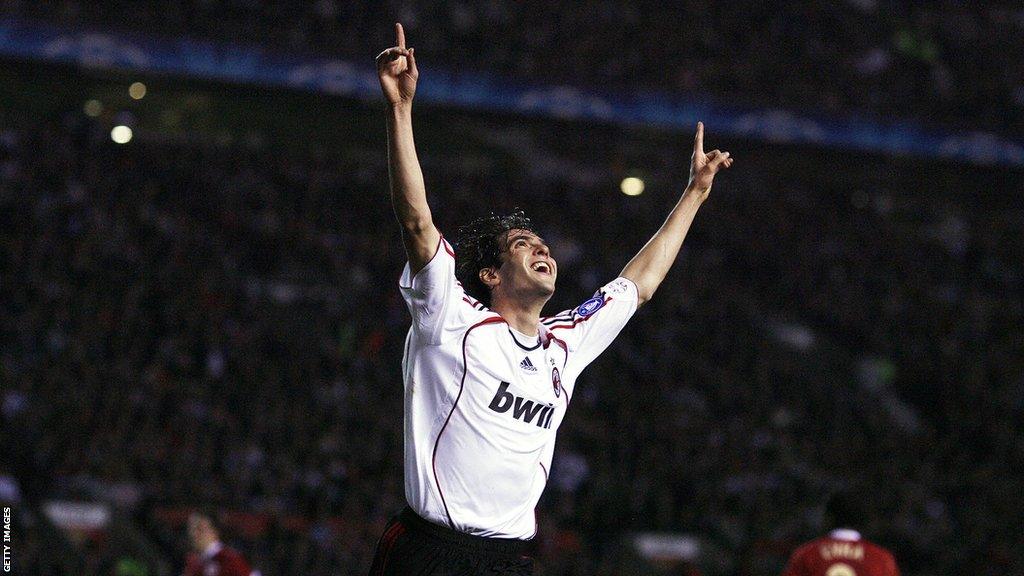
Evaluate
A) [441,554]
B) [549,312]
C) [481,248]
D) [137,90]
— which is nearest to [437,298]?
[481,248]

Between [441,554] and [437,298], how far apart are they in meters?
0.87

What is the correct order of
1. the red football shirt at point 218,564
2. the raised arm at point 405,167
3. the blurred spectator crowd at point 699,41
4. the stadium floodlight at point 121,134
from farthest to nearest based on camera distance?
1. the blurred spectator crowd at point 699,41
2. the stadium floodlight at point 121,134
3. the red football shirt at point 218,564
4. the raised arm at point 405,167

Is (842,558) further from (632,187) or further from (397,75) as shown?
(632,187)

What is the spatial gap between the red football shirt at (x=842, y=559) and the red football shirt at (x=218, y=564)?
4.70m

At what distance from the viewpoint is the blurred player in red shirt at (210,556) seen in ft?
30.8

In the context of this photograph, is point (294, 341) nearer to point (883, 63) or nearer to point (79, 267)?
point (79, 267)

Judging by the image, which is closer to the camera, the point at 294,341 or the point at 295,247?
the point at 294,341

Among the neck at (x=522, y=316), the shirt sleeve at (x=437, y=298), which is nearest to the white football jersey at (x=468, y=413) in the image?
the shirt sleeve at (x=437, y=298)

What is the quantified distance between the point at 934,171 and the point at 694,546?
51.4 feet

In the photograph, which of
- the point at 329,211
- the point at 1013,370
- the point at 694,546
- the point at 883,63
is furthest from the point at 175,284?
the point at 883,63

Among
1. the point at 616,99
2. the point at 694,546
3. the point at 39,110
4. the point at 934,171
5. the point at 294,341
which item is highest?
the point at 934,171

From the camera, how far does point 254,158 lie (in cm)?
2289

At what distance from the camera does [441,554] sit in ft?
13.6

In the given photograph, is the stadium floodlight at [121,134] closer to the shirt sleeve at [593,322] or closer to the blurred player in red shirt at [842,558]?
the blurred player in red shirt at [842,558]
